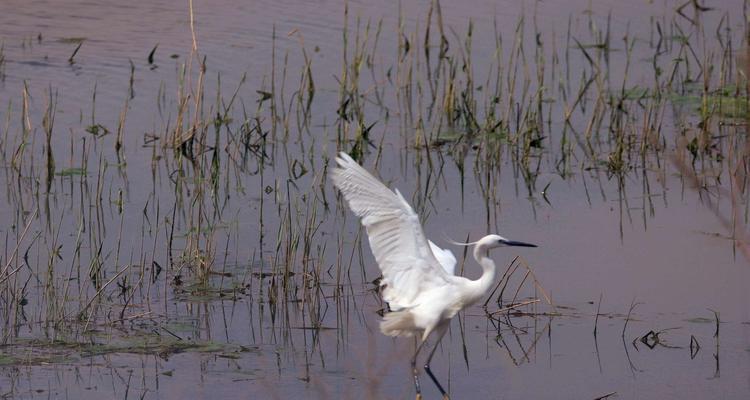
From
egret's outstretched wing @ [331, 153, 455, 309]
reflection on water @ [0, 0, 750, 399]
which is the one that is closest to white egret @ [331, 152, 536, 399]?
egret's outstretched wing @ [331, 153, 455, 309]

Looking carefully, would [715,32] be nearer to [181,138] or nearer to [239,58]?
[239,58]

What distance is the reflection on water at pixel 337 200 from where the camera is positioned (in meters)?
5.12

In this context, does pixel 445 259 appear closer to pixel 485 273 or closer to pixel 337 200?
pixel 485 273

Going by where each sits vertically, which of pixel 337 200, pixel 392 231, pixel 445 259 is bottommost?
pixel 337 200

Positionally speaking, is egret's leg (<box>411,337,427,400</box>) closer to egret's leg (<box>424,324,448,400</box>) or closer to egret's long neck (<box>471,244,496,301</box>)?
egret's leg (<box>424,324,448,400</box>)

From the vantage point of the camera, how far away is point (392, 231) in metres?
4.74

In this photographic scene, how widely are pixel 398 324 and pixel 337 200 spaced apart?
2147 millimetres

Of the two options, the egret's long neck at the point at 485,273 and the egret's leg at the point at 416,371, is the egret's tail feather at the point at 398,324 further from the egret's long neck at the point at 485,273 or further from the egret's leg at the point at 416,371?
the egret's long neck at the point at 485,273

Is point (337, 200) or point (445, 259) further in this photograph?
point (337, 200)

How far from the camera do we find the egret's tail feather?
5.05m

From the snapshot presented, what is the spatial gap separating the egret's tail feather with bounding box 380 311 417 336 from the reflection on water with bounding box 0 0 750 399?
0.20m

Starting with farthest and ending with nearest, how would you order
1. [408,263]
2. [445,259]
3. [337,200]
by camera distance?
[337,200]
[445,259]
[408,263]

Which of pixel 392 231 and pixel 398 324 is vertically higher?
pixel 392 231

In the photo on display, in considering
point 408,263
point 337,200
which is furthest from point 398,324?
point 337,200
